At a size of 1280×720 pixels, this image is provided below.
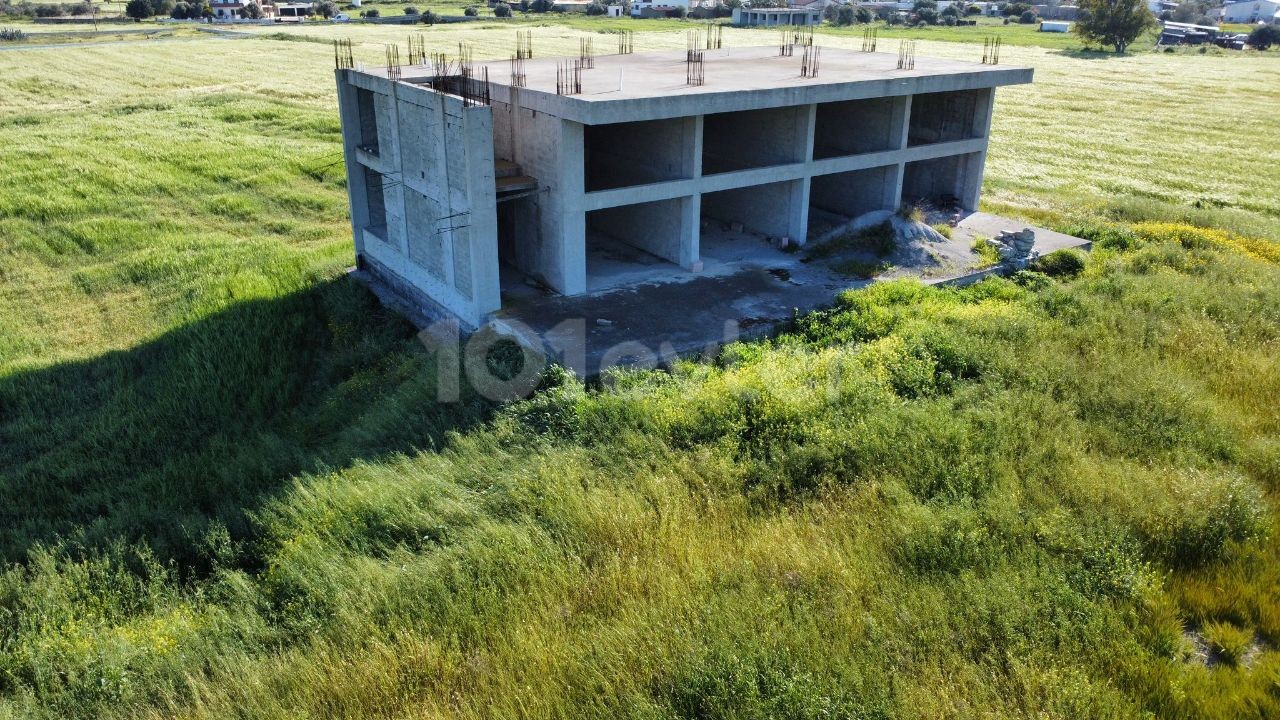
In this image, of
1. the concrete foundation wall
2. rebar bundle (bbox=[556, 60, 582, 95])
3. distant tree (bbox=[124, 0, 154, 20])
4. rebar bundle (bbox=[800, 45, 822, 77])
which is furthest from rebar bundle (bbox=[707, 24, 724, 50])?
distant tree (bbox=[124, 0, 154, 20])

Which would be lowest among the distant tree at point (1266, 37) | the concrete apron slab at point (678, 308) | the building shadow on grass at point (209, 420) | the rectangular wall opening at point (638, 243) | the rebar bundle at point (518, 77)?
the building shadow on grass at point (209, 420)

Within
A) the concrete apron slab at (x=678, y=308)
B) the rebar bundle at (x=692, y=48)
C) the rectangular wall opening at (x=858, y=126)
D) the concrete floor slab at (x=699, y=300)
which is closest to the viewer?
the concrete apron slab at (x=678, y=308)

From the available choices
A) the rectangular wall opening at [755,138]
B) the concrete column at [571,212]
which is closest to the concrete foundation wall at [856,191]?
the rectangular wall opening at [755,138]

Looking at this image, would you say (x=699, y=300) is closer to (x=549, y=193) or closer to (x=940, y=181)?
(x=549, y=193)

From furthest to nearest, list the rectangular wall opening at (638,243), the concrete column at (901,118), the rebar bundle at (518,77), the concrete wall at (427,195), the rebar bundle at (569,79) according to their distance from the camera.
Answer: the concrete column at (901,118) < the rectangular wall opening at (638,243) < the rebar bundle at (518,77) < the rebar bundle at (569,79) < the concrete wall at (427,195)

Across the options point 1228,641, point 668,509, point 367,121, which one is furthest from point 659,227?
point 1228,641

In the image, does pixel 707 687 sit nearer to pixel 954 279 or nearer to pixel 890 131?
pixel 954 279

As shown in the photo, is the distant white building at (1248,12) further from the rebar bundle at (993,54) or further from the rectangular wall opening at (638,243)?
the rectangular wall opening at (638,243)
